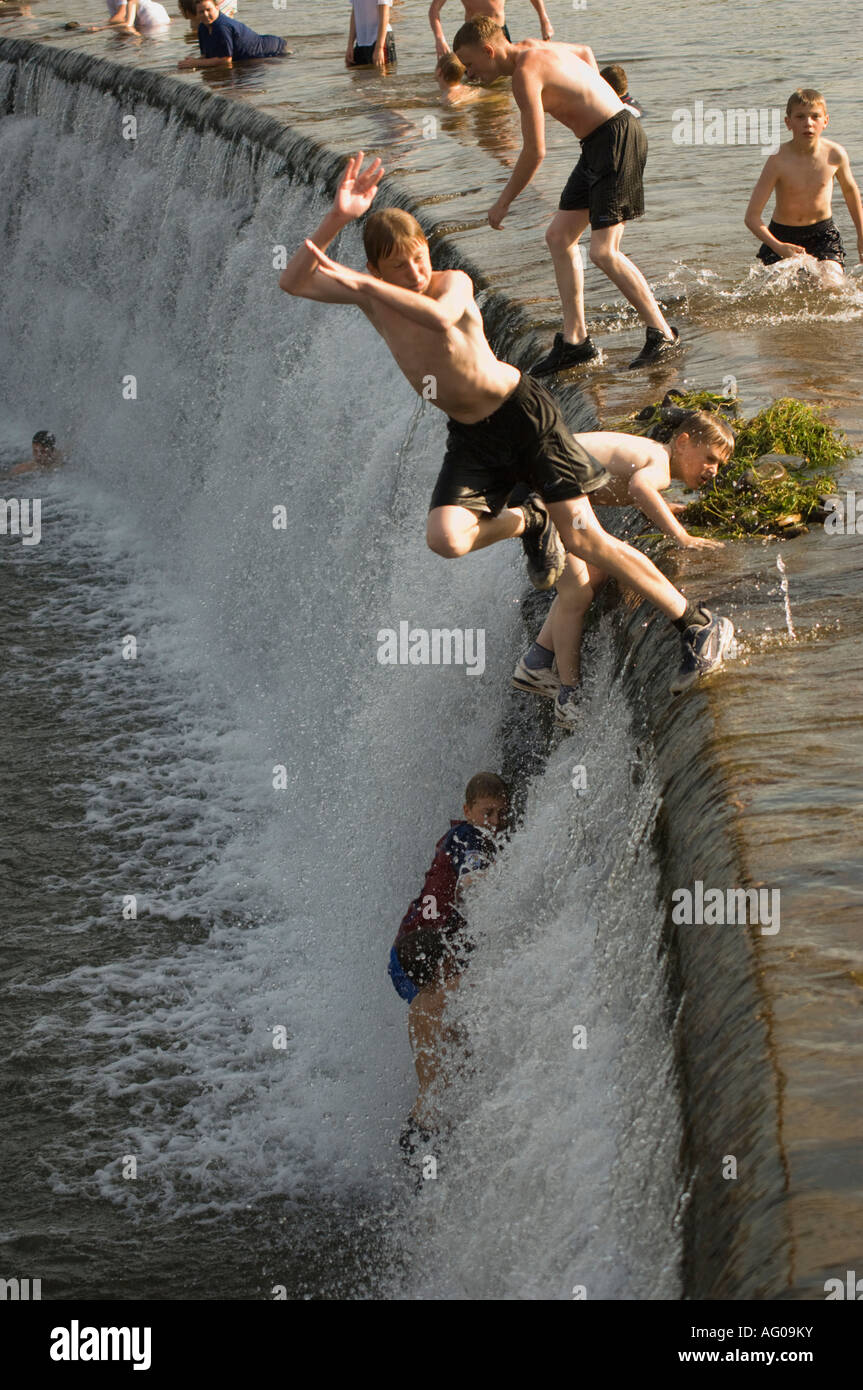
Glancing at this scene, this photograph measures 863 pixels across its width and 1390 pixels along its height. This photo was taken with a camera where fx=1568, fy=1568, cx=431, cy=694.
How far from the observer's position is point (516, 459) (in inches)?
219

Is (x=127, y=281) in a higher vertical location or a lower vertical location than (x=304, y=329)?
higher

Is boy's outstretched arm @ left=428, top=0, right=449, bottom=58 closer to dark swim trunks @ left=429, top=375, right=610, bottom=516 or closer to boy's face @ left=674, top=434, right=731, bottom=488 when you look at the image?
boy's face @ left=674, top=434, right=731, bottom=488

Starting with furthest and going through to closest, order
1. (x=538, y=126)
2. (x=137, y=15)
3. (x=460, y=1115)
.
A: (x=137, y=15), (x=538, y=126), (x=460, y=1115)

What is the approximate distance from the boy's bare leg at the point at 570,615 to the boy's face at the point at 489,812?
577 millimetres

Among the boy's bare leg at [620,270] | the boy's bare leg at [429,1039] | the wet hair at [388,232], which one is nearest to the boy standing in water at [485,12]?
the boy's bare leg at [620,270]

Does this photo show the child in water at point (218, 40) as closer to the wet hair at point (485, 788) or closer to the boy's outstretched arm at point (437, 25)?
the boy's outstretched arm at point (437, 25)

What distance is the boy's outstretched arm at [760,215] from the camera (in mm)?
8273

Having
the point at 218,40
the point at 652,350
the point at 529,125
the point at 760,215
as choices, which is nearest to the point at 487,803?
the point at 652,350

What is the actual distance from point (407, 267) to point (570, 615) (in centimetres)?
146

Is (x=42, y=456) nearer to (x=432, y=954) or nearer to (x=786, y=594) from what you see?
(x=432, y=954)
